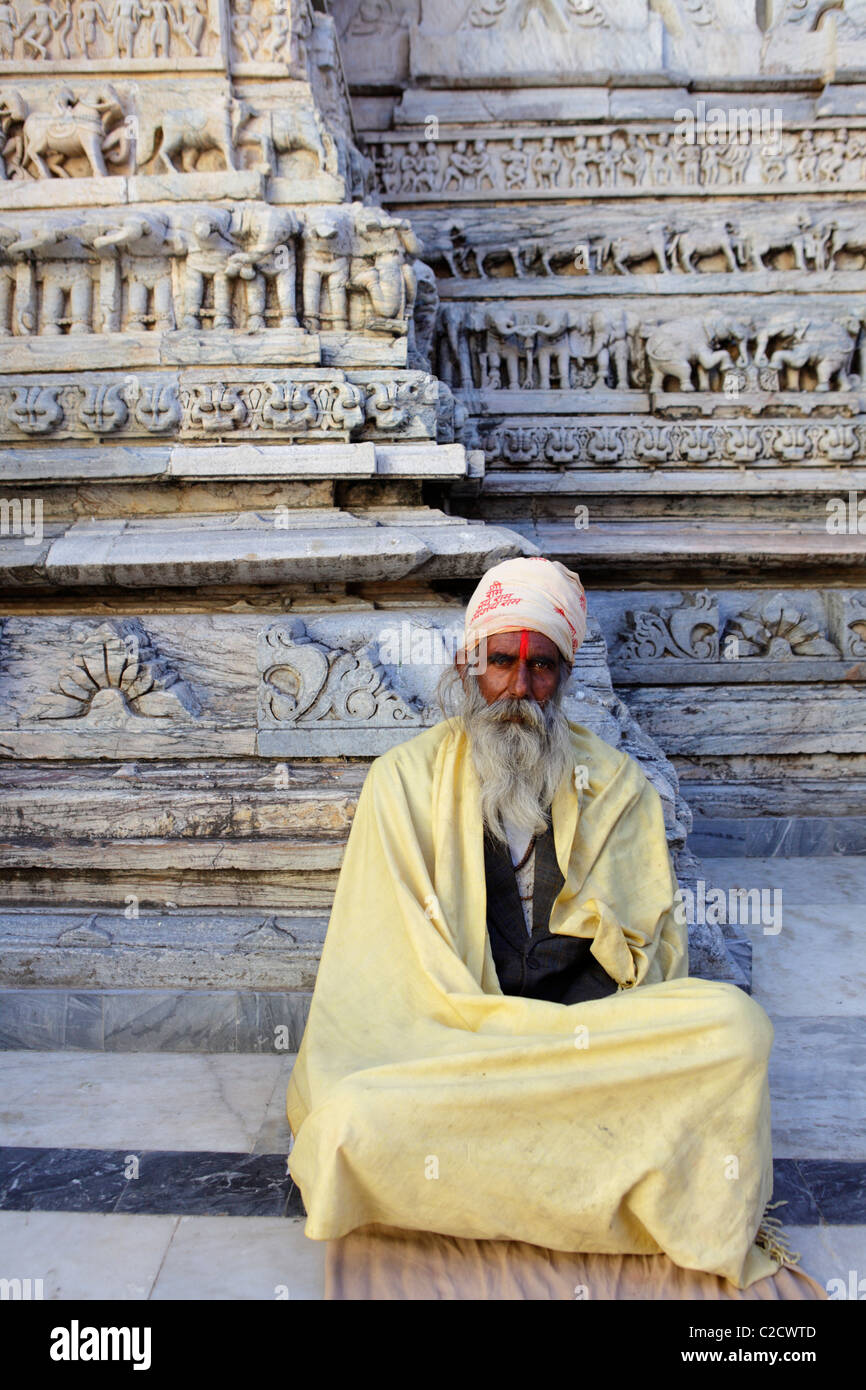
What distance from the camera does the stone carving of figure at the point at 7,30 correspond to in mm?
4145

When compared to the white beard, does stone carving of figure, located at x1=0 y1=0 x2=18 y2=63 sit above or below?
above

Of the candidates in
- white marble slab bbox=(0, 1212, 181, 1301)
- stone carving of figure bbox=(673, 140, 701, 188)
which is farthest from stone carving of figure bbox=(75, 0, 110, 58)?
white marble slab bbox=(0, 1212, 181, 1301)

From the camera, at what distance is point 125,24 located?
4113mm

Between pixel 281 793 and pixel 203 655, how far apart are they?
60 cm

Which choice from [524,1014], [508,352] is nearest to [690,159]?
[508,352]

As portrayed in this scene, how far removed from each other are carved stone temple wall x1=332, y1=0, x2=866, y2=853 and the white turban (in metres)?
2.59

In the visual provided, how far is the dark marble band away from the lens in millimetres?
2279

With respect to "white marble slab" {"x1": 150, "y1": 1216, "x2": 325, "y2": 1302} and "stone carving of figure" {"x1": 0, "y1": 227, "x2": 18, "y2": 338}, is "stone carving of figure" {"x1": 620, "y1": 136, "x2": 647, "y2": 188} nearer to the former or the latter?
"stone carving of figure" {"x1": 0, "y1": 227, "x2": 18, "y2": 338}

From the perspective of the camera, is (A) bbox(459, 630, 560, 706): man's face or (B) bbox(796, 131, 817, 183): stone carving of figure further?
(B) bbox(796, 131, 817, 183): stone carving of figure

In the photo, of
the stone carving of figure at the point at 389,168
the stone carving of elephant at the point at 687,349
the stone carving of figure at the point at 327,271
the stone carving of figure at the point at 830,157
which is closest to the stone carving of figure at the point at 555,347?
the stone carving of elephant at the point at 687,349

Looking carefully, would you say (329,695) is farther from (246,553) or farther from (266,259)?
(266,259)

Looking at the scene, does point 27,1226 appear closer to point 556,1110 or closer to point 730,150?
point 556,1110

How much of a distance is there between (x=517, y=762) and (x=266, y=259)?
2.49 m

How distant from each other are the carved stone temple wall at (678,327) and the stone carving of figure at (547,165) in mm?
16
